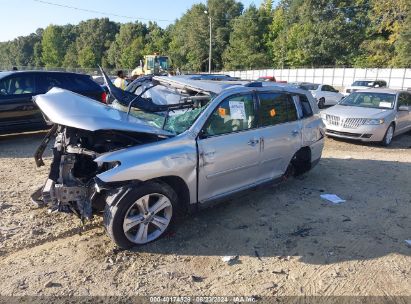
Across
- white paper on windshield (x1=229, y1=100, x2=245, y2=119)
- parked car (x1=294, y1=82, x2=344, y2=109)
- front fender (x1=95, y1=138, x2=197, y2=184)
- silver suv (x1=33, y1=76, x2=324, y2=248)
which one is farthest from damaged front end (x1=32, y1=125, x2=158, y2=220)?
parked car (x1=294, y1=82, x2=344, y2=109)

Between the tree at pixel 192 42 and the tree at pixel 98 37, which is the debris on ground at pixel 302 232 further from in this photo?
the tree at pixel 98 37

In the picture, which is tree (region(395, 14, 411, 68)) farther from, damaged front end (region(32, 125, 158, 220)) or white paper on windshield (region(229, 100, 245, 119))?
damaged front end (region(32, 125, 158, 220))

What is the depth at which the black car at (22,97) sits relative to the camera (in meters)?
8.22

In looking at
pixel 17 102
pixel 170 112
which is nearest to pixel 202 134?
pixel 170 112

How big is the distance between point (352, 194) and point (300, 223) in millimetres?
1622

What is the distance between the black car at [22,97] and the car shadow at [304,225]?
5575 mm

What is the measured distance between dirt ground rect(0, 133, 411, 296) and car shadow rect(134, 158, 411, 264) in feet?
0.04

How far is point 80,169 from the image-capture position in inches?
163

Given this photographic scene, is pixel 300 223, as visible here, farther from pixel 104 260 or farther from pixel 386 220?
pixel 104 260

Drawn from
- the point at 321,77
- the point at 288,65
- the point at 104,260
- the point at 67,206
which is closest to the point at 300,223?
the point at 104,260

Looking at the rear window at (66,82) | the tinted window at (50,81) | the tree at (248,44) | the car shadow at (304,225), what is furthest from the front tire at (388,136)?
the tree at (248,44)

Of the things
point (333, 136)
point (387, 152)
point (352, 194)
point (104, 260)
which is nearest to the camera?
point (104, 260)

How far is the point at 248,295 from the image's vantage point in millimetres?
3234

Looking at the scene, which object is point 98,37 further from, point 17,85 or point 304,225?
point 304,225
